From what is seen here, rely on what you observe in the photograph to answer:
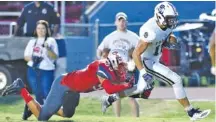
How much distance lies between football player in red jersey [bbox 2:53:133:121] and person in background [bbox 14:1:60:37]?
4874 millimetres

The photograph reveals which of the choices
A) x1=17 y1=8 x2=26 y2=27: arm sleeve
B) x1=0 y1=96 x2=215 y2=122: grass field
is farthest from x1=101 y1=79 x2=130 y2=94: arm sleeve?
x1=17 y1=8 x2=26 y2=27: arm sleeve

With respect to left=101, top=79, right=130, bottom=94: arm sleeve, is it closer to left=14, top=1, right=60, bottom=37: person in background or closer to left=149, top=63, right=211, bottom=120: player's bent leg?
left=149, top=63, right=211, bottom=120: player's bent leg

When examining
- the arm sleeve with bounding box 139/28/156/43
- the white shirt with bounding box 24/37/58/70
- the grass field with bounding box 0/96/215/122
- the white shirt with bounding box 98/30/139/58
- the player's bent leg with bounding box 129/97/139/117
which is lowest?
the grass field with bounding box 0/96/215/122

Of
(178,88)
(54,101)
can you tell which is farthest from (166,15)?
(54,101)

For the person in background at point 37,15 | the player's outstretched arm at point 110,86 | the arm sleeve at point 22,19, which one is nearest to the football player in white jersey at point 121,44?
the player's outstretched arm at point 110,86

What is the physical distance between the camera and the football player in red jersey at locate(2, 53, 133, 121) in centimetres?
999

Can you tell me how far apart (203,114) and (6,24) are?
8.03 meters

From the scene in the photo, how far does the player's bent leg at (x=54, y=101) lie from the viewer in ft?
34.1

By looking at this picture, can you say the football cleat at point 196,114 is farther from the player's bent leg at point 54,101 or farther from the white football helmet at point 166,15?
the player's bent leg at point 54,101

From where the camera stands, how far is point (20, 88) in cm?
1092

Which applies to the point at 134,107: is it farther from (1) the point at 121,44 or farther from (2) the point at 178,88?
(2) the point at 178,88

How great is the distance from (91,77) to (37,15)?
A: 17.9ft

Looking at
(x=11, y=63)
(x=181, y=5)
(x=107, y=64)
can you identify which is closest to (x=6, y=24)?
(x=11, y=63)

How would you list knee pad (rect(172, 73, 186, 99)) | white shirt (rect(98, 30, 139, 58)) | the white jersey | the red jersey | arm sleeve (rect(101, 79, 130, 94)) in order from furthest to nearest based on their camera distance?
white shirt (rect(98, 30, 139, 58)), the white jersey, knee pad (rect(172, 73, 186, 99)), the red jersey, arm sleeve (rect(101, 79, 130, 94))
